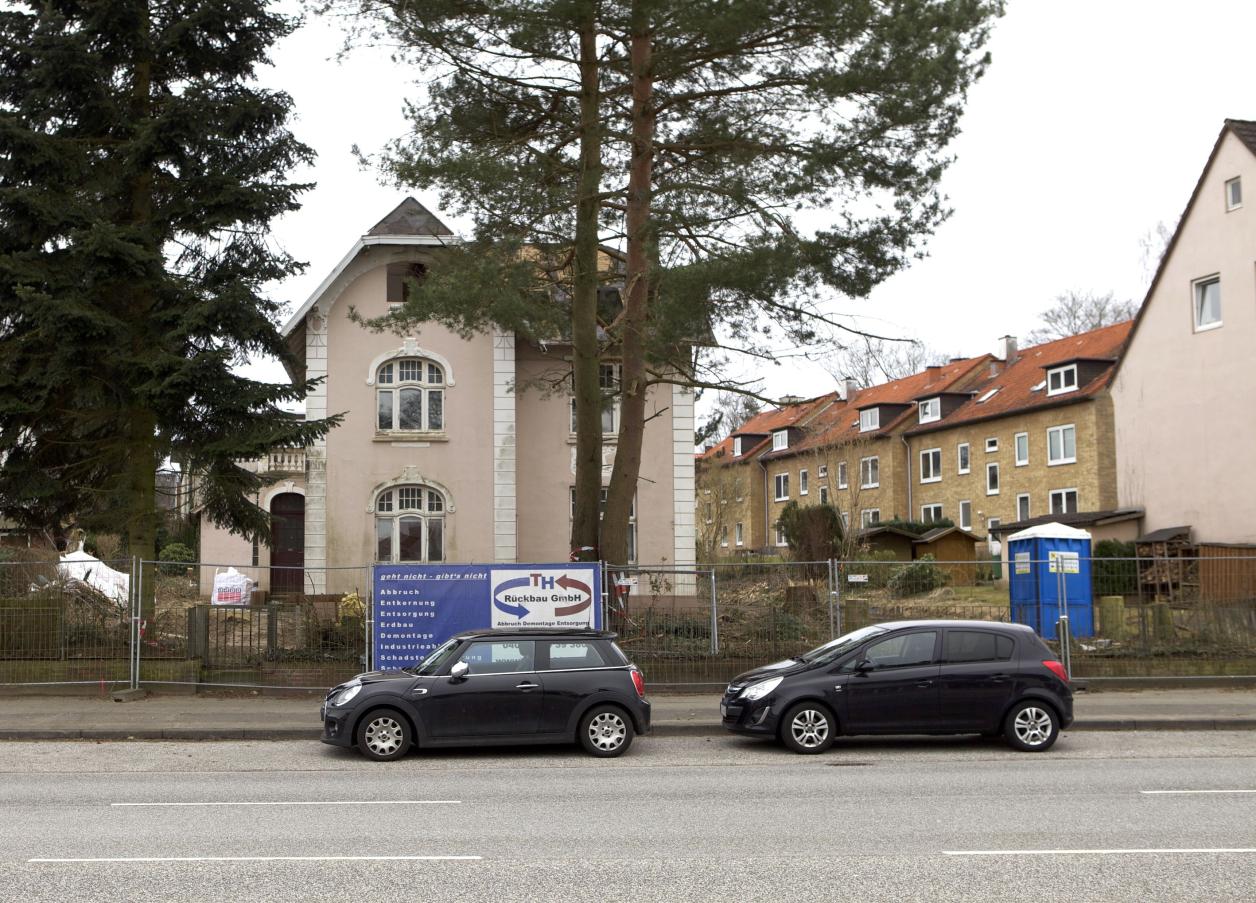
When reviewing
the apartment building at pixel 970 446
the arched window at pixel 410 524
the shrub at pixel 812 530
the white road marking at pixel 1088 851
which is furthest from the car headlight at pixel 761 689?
the apartment building at pixel 970 446

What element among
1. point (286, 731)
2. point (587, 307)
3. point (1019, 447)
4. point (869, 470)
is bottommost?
point (286, 731)

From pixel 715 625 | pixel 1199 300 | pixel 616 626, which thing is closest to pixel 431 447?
pixel 616 626

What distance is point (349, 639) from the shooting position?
19.6 meters

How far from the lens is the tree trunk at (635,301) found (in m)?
20.4

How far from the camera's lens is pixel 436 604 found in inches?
741

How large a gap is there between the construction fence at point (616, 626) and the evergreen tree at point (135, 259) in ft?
4.53

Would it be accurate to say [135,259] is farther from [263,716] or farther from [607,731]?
[607,731]

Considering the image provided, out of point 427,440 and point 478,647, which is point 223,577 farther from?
point 478,647

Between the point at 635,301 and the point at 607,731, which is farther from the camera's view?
the point at 635,301

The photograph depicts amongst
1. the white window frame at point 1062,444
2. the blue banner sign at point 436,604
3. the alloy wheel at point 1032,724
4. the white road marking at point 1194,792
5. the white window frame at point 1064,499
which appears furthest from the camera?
the white window frame at point 1062,444

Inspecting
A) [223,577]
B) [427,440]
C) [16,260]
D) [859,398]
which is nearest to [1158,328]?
[427,440]

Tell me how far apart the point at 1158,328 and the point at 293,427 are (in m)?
27.2

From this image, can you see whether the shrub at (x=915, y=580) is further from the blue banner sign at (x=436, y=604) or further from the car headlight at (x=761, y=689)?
the car headlight at (x=761, y=689)

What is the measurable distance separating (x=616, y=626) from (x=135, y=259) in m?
9.08
